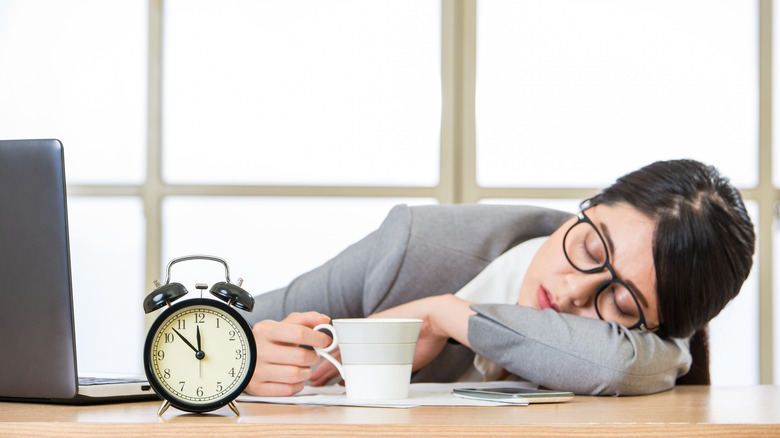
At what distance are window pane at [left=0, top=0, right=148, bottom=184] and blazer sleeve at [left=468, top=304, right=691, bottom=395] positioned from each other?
6.44 ft

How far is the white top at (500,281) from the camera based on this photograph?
59.2 inches

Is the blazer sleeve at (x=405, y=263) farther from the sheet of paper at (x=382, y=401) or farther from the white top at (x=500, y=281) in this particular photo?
the sheet of paper at (x=382, y=401)

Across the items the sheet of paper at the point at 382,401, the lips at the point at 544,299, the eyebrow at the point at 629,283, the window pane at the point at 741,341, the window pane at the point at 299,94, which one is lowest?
the window pane at the point at 741,341

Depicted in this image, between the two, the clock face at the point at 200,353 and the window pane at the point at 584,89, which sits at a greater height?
the window pane at the point at 584,89

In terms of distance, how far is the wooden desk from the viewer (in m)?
0.67

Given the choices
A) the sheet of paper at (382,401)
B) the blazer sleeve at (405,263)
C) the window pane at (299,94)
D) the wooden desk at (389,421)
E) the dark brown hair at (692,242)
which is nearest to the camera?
the wooden desk at (389,421)

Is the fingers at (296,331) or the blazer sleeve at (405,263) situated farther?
the blazer sleeve at (405,263)

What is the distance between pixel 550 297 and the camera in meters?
1.35

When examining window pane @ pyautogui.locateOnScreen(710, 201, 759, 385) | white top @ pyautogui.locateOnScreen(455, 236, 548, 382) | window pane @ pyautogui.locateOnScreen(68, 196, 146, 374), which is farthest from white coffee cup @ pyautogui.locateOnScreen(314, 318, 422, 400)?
window pane @ pyautogui.locateOnScreen(710, 201, 759, 385)

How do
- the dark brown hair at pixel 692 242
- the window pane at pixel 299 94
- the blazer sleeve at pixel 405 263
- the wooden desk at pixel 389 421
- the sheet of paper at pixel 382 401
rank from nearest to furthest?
the wooden desk at pixel 389 421 → the sheet of paper at pixel 382 401 → the dark brown hair at pixel 692 242 → the blazer sleeve at pixel 405 263 → the window pane at pixel 299 94

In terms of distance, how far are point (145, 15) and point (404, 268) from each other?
→ 1.79 meters

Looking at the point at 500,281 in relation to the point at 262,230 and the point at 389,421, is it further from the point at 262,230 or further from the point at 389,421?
the point at 262,230

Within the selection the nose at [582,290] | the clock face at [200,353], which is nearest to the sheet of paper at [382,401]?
the clock face at [200,353]

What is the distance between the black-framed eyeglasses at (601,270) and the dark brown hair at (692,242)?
5 cm
